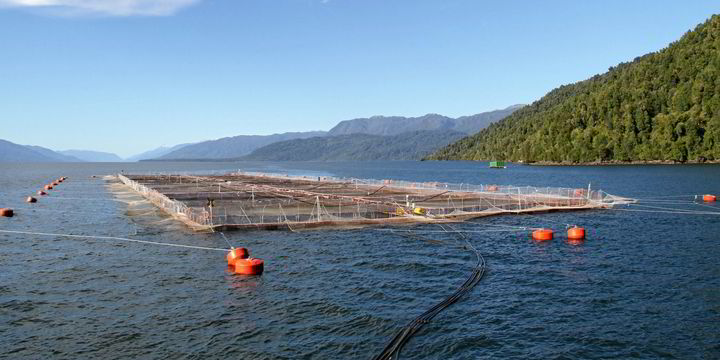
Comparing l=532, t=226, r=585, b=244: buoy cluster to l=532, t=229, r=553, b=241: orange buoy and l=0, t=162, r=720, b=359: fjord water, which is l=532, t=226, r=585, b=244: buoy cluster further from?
l=0, t=162, r=720, b=359: fjord water

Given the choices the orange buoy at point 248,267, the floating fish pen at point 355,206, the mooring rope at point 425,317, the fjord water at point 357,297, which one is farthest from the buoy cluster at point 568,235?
the orange buoy at point 248,267

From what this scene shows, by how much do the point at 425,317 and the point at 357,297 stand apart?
19.1ft

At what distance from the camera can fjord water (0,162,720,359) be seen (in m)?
26.1

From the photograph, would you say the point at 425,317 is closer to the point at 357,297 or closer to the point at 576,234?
the point at 357,297

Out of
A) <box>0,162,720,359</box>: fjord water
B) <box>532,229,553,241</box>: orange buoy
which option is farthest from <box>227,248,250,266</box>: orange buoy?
<box>532,229,553,241</box>: orange buoy

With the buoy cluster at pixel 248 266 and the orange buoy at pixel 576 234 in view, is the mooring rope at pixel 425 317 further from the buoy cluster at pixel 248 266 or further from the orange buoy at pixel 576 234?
the buoy cluster at pixel 248 266

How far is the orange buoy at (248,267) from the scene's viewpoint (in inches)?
1555

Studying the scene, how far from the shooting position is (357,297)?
34156 millimetres

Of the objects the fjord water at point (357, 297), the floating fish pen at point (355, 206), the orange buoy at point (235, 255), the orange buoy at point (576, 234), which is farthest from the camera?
the floating fish pen at point (355, 206)

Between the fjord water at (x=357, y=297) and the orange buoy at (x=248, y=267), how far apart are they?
838 millimetres

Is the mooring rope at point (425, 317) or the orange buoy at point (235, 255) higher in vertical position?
the orange buoy at point (235, 255)

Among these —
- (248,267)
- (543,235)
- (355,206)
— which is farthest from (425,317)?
(355,206)

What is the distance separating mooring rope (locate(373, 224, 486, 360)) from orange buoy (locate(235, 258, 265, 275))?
580 inches

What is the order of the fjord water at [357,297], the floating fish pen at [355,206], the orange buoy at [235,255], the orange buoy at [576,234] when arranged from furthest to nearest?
the floating fish pen at [355,206], the orange buoy at [576,234], the orange buoy at [235,255], the fjord water at [357,297]
